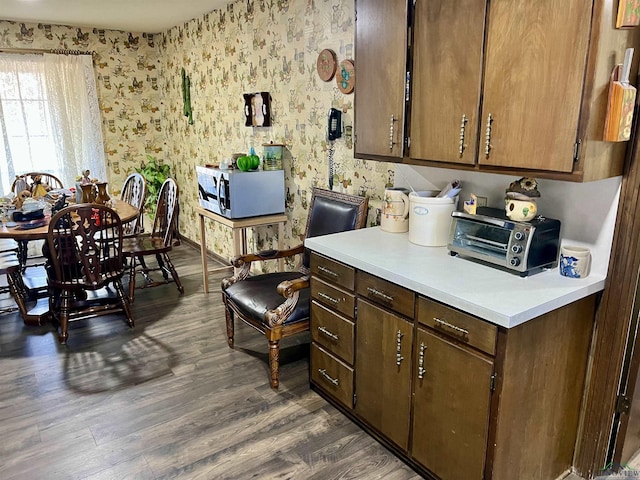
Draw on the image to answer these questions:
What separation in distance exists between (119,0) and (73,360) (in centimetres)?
291

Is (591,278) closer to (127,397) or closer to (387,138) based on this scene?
(387,138)

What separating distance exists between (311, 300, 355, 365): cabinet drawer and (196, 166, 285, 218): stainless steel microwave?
1348 mm

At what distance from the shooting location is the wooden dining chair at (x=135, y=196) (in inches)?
169

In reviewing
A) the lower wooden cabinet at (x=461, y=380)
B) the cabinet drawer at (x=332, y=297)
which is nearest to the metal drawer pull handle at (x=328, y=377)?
the lower wooden cabinet at (x=461, y=380)

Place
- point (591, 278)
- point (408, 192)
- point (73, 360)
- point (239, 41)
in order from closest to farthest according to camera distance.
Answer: point (591, 278), point (408, 192), point (73, 360), point (239, 41)

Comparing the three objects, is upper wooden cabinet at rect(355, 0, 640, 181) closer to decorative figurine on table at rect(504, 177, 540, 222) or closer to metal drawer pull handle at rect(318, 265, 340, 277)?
decorative figurine on table at rect(504, 177, 540, 222)

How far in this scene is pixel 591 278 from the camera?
1771mm

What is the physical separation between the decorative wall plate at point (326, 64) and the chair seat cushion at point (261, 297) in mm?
1313

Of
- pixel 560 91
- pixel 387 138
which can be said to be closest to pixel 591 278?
pixel 560 91

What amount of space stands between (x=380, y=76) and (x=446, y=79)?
40 centimetres

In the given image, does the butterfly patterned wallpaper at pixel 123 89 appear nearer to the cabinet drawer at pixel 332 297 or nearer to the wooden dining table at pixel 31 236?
the wooden dining table at pixel 31 236

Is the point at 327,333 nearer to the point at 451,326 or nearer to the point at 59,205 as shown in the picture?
the point at 451,326

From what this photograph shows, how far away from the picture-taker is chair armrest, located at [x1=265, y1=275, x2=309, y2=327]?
2455 mm

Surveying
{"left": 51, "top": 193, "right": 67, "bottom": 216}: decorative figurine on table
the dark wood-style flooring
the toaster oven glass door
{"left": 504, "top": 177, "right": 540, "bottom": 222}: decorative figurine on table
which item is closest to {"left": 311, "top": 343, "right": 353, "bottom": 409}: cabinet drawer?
the dark wood-style flooring
